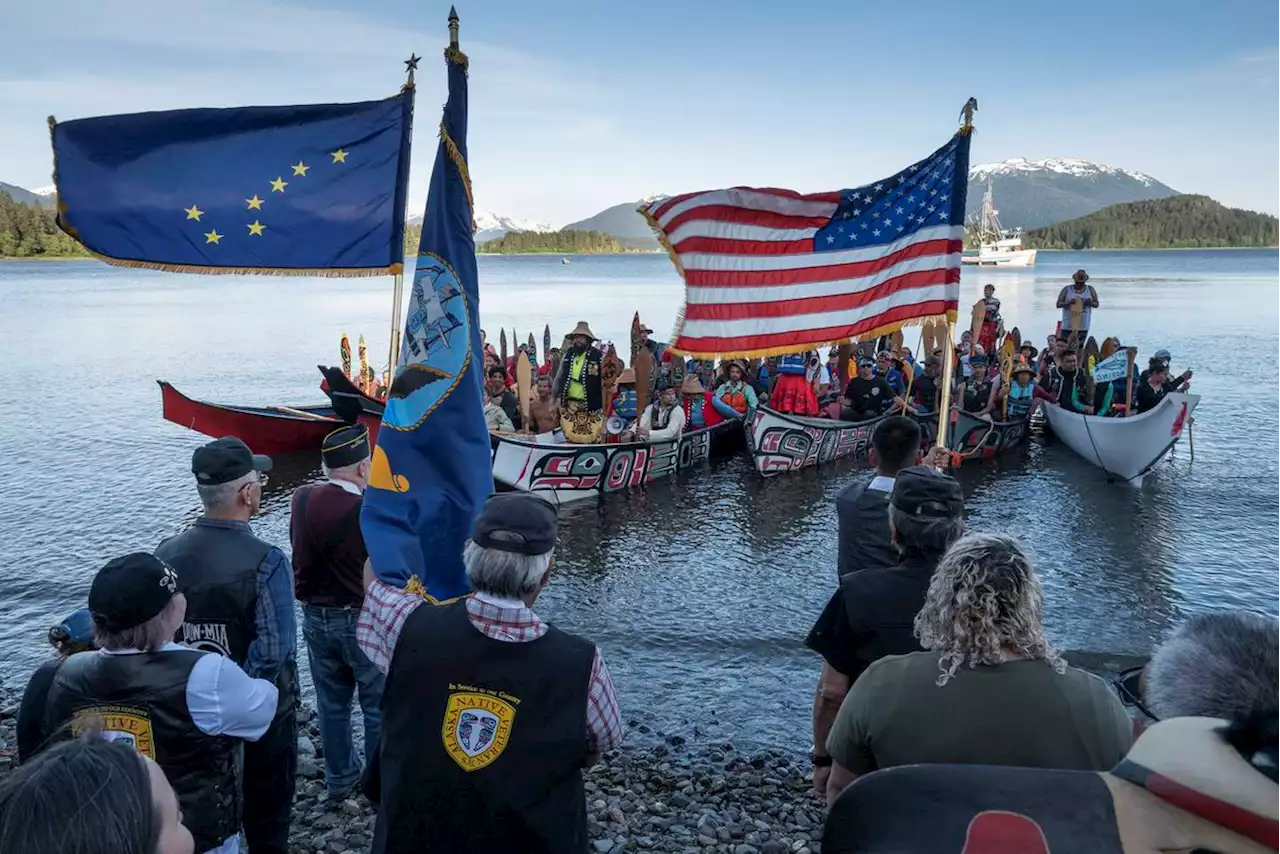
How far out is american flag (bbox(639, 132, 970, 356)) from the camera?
7.99 m

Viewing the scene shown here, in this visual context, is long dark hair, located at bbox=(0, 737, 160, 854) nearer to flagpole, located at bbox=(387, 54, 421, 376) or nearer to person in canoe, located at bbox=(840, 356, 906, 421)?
flagpole, located at bbox=(387, 54, 421, 376)

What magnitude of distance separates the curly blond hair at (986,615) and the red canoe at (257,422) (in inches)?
585

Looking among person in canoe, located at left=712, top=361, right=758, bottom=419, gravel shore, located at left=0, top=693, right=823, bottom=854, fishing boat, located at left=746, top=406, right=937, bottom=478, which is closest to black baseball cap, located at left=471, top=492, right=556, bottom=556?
gravel shore, located at left=0, top=693, right=823, bottom=854

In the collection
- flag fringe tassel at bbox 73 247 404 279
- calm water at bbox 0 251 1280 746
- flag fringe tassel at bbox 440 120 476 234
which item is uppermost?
flag fringe tassel at bbox 440 120 476 234

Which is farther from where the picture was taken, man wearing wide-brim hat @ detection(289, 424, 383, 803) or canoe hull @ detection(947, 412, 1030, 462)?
canoe hull @ detection(947, 412, 1030, 462)

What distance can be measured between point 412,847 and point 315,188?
5.60 m

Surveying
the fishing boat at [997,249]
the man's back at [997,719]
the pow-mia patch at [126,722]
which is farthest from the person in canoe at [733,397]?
the fishing boat at [997,249]

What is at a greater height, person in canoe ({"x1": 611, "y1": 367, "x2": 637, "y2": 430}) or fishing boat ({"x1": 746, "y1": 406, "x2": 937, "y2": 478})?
person in canoe ({"x1": 611, "y1": 367, "x2": 637, "y2": 430})

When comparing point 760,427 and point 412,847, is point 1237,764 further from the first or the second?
point 760,427

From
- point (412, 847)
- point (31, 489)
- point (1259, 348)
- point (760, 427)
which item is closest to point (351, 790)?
point (412, 847)

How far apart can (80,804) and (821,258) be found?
7.60 m

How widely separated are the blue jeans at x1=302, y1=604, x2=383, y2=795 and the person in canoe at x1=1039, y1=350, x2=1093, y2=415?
628 inches

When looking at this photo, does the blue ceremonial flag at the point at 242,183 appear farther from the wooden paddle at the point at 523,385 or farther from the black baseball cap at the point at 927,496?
the wooden paddle at the point at 523,385

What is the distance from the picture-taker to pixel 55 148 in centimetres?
656
